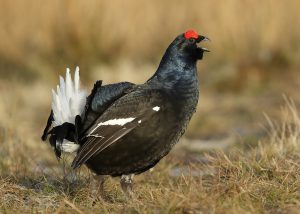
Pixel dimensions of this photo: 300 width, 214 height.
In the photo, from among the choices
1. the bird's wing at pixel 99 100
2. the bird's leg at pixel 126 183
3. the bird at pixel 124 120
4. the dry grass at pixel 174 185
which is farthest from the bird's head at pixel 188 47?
the bird's leg at pixel 126 183

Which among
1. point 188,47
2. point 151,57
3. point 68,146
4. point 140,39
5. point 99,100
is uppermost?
point 140,39

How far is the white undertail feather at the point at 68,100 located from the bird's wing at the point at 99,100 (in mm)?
43

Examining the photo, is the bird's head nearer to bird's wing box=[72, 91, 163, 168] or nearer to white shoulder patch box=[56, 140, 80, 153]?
bird's wing box=[72, 91, 163, 168]

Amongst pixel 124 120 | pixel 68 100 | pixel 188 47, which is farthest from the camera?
pixel 188 47

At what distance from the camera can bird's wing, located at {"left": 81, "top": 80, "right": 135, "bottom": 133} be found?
420 cm

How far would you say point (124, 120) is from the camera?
405 cm

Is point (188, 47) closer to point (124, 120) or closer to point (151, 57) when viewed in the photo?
point (124, 120)

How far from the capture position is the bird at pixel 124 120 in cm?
404

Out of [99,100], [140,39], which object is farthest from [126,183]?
[140,39]

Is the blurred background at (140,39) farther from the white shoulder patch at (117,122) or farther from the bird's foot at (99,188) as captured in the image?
the white shoulder patch at (117,122)

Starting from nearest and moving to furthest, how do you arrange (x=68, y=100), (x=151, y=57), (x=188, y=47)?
(x=68, y=100) < (x=188, y=47) < (x=151, y=57)

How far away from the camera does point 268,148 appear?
4.90m

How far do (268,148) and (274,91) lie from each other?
14.9 ft

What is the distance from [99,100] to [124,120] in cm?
25
